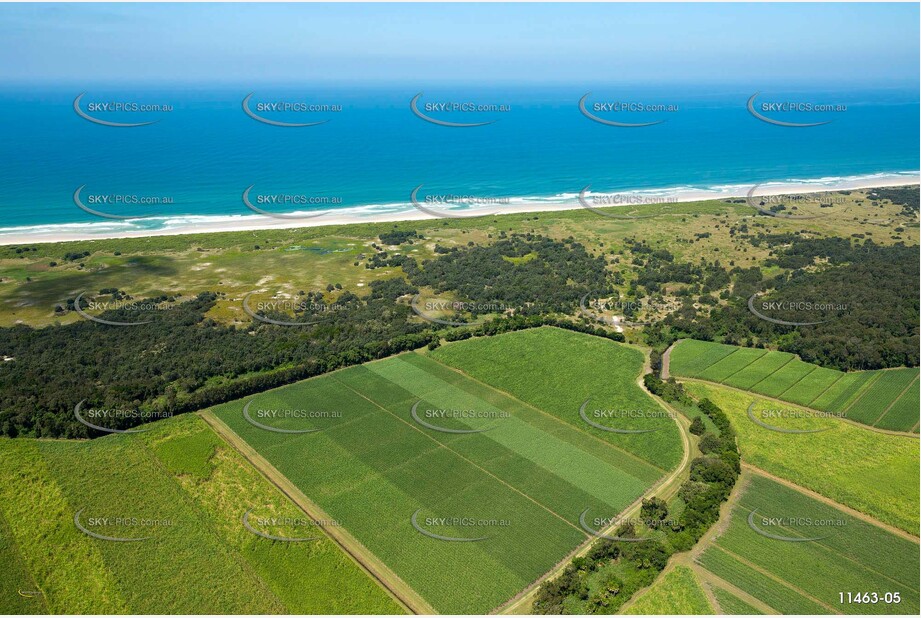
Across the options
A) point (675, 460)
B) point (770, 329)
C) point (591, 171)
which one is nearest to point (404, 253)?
point (770, 329)

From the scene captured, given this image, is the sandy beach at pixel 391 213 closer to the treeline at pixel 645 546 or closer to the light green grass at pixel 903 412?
the light green grass at pixel 903 412

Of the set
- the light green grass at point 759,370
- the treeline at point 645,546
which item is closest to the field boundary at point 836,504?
the treeline at point 645,546

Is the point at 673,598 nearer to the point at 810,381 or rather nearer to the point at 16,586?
the point at 810,381

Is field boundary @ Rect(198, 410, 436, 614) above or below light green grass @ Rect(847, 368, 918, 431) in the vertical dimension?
below

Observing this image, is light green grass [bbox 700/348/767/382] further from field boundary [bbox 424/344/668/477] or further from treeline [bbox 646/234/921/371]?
field boundary [bbox 424/344/668/477]

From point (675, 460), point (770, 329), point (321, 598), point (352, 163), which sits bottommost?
point (321, 598)

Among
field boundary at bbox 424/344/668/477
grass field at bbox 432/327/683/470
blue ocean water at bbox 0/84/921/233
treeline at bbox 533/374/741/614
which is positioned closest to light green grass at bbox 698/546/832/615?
treeline at bbox 533/374/741/614

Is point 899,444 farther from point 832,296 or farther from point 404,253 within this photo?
point 404,253
